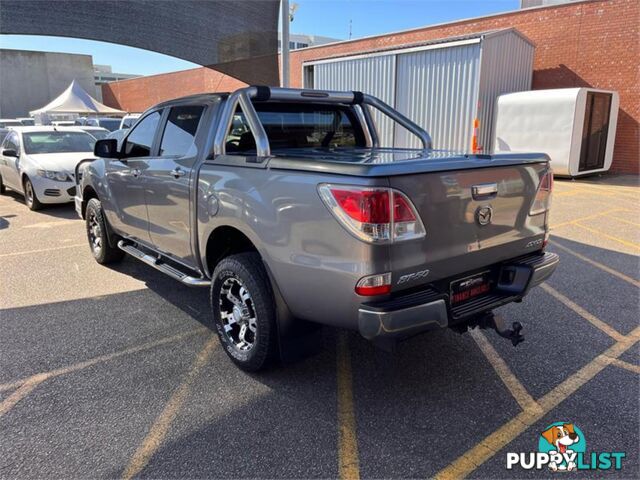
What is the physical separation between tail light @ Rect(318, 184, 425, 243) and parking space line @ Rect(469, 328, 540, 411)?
4.47 ft

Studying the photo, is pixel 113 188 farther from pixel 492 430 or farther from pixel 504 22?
pixel 504 22

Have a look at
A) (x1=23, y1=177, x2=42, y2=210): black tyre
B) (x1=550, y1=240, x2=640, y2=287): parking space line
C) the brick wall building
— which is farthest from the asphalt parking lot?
the brick wall building

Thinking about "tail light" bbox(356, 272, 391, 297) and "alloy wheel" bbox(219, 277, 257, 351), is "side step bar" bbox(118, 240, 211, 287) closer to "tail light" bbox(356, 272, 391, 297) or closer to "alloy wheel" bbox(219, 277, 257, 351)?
"alloy wheel" bbox(219, 277, 257, 351)

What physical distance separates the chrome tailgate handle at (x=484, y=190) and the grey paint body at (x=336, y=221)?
3cm

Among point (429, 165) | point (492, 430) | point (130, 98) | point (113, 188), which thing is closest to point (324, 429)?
point (492, 430)

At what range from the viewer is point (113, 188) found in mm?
5172

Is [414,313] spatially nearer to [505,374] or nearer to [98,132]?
[505,374]

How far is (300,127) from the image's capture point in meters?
4.27

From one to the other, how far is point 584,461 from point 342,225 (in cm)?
176

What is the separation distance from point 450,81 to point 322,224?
13.1m

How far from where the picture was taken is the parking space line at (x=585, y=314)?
4.06m

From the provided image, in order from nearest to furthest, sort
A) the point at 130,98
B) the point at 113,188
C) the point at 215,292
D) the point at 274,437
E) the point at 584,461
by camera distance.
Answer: the point at 584,461, the point at 274,437, the point at 215,292, the point at 113,188, the point at 130,98

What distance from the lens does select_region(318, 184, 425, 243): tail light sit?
99.3 inches

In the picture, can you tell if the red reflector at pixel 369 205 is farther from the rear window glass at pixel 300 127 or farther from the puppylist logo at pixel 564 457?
the rear window glass at pixel 300 127
